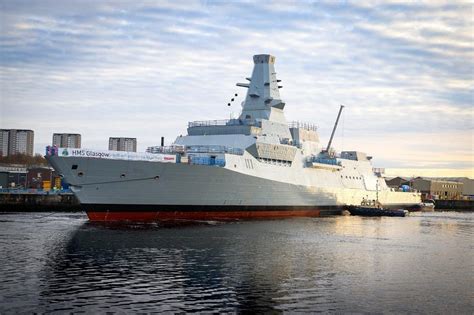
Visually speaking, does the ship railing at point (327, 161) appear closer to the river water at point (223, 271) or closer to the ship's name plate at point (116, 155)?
the river water at point (223, 271)

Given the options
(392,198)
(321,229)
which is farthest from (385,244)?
(392,198)

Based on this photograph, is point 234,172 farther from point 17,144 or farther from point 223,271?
point 17,144

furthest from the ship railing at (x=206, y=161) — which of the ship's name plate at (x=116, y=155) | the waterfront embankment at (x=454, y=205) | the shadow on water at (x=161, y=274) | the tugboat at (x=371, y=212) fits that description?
the waterfront embankment at (x=454, y=205)

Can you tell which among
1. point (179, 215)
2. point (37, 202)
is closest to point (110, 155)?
point (179, 215)

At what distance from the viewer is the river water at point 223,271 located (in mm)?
17859

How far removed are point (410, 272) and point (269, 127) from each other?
104ft

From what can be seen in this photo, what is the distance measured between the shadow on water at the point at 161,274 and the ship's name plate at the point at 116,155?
6.16 metres

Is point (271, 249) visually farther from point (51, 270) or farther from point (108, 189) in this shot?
point (108, 189)

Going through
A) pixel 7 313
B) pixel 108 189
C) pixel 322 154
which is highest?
pixel 322 154

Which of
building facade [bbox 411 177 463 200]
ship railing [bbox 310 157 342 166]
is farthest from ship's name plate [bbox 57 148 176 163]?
building facade [bbox 411 177 463 200]

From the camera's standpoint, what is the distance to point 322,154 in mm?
61938

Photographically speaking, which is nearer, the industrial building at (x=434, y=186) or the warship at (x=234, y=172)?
the warship at (x=234, y=172)

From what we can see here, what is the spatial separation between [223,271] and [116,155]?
61.4 ft

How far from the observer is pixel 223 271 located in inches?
902
